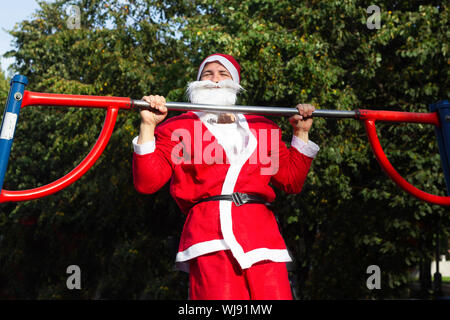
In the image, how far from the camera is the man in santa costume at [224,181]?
84.0 inches

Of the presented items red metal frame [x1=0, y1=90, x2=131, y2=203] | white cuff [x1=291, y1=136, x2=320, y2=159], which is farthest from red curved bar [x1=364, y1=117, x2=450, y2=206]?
red metal frame [x1=0, y1=90, x2=131, y2=203]

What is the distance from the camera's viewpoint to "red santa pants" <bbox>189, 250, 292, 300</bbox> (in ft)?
6.81

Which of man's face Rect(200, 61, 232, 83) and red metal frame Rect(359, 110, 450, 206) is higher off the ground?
man's face Rect(200, 61, 232, 83)

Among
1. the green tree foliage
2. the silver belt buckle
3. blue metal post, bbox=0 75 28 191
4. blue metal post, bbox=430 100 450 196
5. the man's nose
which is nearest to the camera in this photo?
blue metal post, bbox=0 75 28 191

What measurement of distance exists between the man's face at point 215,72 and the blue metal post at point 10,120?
36.7 inches

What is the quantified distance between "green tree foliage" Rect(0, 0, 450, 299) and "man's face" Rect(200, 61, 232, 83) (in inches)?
138

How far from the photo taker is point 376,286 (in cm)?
650

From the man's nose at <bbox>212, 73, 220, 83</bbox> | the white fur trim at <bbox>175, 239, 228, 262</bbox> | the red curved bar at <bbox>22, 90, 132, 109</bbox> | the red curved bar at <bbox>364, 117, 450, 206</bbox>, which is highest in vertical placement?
the man's nose at <bbox>212, 73, 220, 83</bbox>

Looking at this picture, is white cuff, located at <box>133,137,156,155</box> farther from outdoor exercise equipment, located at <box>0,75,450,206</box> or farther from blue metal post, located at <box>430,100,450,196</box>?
blue metal post, located at <box>430,100,450,196</box>

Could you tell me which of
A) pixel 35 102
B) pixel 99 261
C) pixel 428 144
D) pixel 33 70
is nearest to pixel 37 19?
pixel 33 70

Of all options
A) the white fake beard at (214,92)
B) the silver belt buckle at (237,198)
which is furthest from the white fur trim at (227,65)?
the silver belt buckle at (237,198)

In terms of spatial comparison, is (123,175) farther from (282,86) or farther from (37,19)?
(37,19)

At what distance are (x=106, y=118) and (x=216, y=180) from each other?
1.80 feet

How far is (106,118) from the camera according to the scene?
2268 mm
